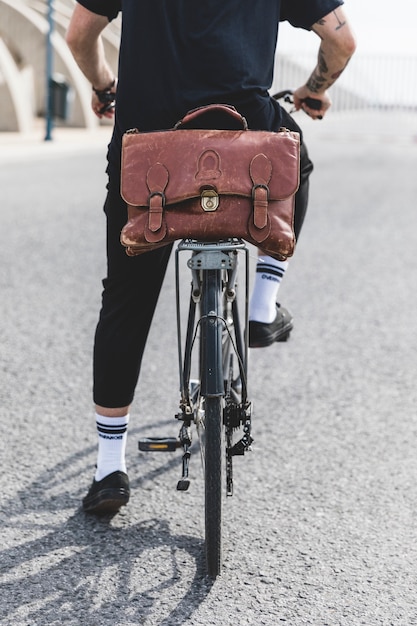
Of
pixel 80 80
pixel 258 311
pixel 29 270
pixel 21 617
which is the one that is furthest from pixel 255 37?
pixel 80 80

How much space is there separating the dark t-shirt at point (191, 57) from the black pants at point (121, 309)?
30cm

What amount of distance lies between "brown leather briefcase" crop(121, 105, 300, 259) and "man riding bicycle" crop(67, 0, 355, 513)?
0.53ft

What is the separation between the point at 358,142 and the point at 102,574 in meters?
23.0

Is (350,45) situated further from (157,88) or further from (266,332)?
(266,332)

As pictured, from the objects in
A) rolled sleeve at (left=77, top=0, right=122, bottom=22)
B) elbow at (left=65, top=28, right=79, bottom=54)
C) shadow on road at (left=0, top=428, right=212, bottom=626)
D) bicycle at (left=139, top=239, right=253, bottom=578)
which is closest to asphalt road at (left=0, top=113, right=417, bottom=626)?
shadow on road at (left=0, top=428, right=212, bottom=626)

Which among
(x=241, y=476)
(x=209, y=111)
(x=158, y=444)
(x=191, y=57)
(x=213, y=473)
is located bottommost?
(x=241, y=476)

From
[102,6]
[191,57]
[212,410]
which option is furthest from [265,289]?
[102,6]

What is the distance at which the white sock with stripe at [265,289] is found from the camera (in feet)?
11.0

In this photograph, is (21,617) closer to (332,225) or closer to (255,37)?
(255,37)

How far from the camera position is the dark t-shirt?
2.63 meters

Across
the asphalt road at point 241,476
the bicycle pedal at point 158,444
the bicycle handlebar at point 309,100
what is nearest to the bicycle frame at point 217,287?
the bicycle pedal at point 158,444

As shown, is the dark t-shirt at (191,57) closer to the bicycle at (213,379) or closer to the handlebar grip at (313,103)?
the bicycle at (213,379)

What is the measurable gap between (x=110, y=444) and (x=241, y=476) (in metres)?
0.58

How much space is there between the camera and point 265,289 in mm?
3357
